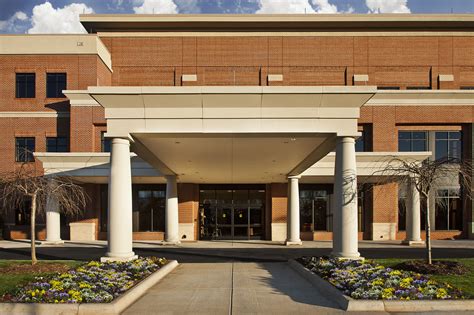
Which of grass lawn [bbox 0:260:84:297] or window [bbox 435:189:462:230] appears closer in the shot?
grass lawn [bbox 0:260:84:297]

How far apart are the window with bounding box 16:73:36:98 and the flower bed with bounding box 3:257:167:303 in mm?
24317

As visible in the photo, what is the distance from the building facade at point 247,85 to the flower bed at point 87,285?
10.5m

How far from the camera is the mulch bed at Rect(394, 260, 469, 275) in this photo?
49.8ft

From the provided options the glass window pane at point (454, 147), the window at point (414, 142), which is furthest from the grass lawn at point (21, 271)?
the glass window pane at point (454, 147)

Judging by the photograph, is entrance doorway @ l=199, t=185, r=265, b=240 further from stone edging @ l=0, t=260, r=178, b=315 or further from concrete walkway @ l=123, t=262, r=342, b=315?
stone edging @ l=0, t=260, r=178, b=315

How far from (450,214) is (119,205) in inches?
1103

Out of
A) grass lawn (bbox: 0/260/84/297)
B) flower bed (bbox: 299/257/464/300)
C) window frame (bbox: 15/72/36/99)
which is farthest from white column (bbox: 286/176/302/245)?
window frame (bbox: 15/72/36/99)

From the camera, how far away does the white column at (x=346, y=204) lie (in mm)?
17453

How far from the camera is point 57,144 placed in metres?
37.1

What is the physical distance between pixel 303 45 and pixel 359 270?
28.1 metres

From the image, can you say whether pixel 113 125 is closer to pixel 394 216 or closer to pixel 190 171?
pixel 190 171

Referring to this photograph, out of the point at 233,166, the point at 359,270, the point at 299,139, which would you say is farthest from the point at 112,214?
the point at 233,166

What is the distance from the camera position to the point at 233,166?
26422 mm

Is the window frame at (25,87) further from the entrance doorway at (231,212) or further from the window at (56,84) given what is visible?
the entrance doorway at (231,212)
